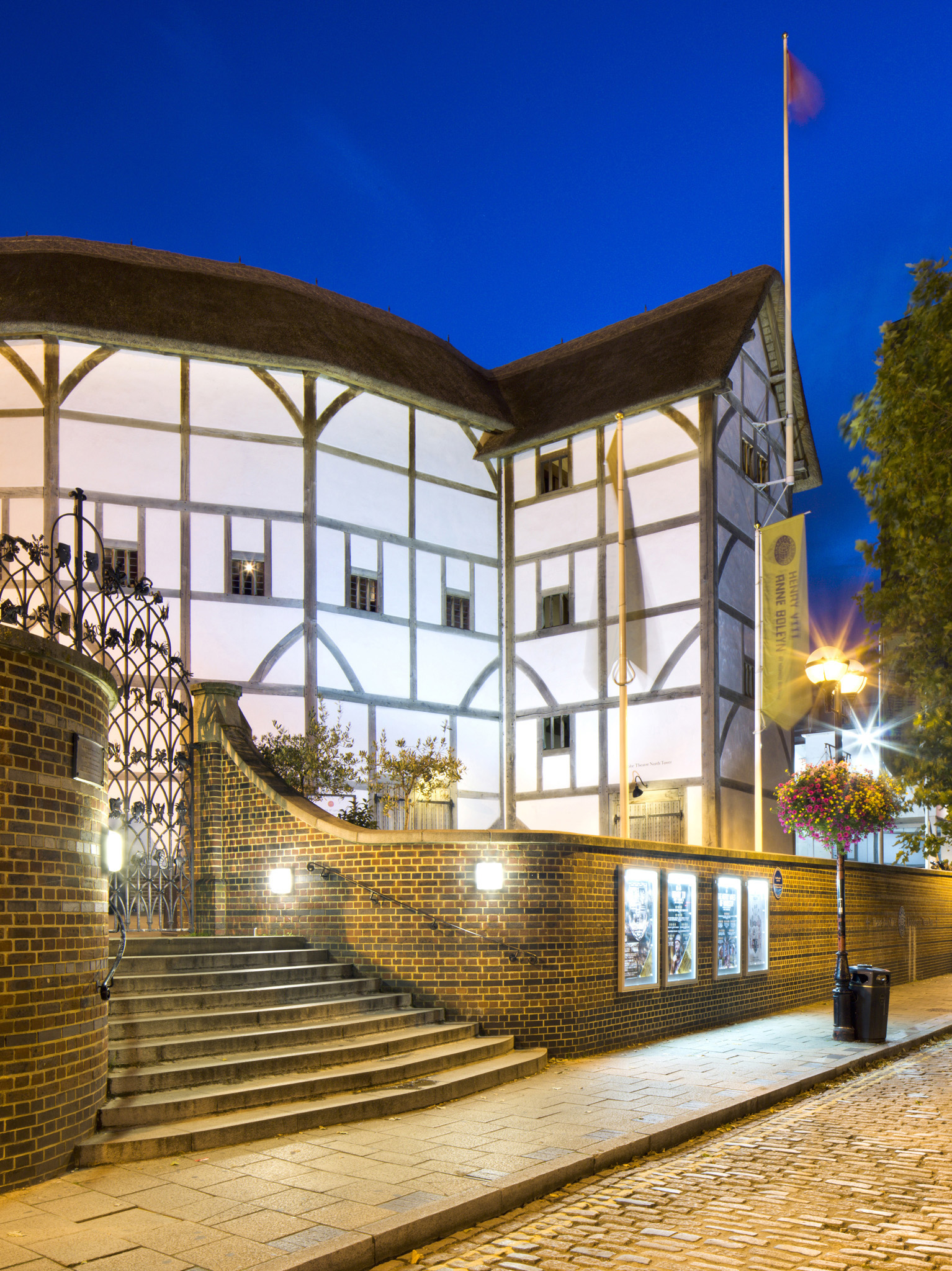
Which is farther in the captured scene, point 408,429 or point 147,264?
point 408,429

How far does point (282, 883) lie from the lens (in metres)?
11.7

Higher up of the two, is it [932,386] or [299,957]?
[932,386]

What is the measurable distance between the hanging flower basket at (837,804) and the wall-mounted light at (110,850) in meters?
9.35

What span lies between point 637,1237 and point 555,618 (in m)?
18.1

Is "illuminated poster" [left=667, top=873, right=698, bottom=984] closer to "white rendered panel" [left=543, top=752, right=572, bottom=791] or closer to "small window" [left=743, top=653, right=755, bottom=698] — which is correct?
"white rendered panel" [left=543, top=752, right=572, bottom=791]

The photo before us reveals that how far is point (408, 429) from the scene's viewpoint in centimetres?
2233

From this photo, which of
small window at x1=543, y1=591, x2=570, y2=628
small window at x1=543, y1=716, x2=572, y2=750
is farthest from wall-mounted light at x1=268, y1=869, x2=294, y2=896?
small window at x1=543, y1=591, x2=570, y2=628

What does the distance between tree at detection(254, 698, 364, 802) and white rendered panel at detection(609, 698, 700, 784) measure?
17.7ft

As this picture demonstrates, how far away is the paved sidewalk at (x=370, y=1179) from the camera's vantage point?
17.1 feet

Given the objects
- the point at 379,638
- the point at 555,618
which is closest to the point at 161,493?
the point at 379,638

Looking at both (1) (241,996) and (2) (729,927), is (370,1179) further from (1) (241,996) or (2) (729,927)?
(2) (729,927)

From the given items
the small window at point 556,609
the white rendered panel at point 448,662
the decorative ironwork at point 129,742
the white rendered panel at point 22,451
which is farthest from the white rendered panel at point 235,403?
the decorative ironwork at point 129,742

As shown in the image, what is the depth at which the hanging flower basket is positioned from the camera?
553 inches

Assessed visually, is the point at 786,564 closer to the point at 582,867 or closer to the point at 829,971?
the point at 829,971
